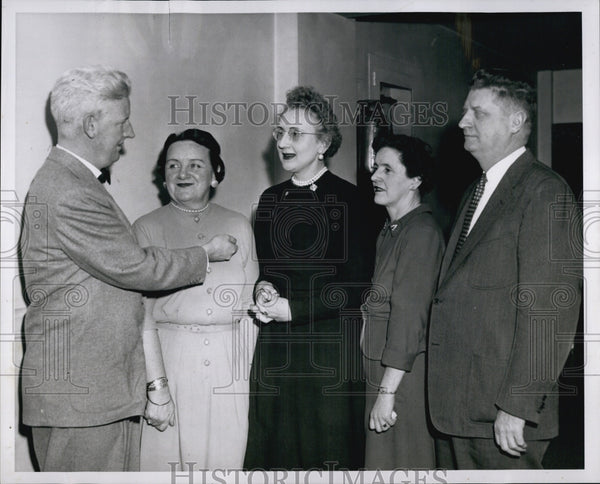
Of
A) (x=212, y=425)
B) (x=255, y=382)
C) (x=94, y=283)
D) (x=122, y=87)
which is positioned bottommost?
(x=212, y=425)

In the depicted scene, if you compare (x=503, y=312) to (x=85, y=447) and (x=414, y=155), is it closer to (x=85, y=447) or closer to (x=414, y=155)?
(x=414, y=155)

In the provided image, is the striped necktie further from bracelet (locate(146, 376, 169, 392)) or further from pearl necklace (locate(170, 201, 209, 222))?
bracelet (locate(146, 376, 169, 392))

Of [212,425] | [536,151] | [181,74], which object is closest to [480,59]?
[536,151]

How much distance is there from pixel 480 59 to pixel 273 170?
76 cm

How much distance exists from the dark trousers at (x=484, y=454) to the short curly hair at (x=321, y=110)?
994mm

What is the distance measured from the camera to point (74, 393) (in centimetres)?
195

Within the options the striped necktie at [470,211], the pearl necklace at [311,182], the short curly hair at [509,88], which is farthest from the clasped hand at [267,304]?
the short curly hair at [509,88]

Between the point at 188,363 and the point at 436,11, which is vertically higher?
the point at 436,11

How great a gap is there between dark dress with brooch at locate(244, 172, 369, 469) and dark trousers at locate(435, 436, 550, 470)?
0.93ft

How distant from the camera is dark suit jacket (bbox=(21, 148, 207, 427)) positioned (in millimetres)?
1896

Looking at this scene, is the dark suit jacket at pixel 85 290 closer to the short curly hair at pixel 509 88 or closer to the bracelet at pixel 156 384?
the bracelet at pixel 156 384

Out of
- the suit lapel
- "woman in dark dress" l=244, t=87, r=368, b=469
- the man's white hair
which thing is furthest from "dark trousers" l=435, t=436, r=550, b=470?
the man's white hair

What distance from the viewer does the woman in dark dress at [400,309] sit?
2.03 metres

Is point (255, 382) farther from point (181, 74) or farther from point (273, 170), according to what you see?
point (181, 74)
